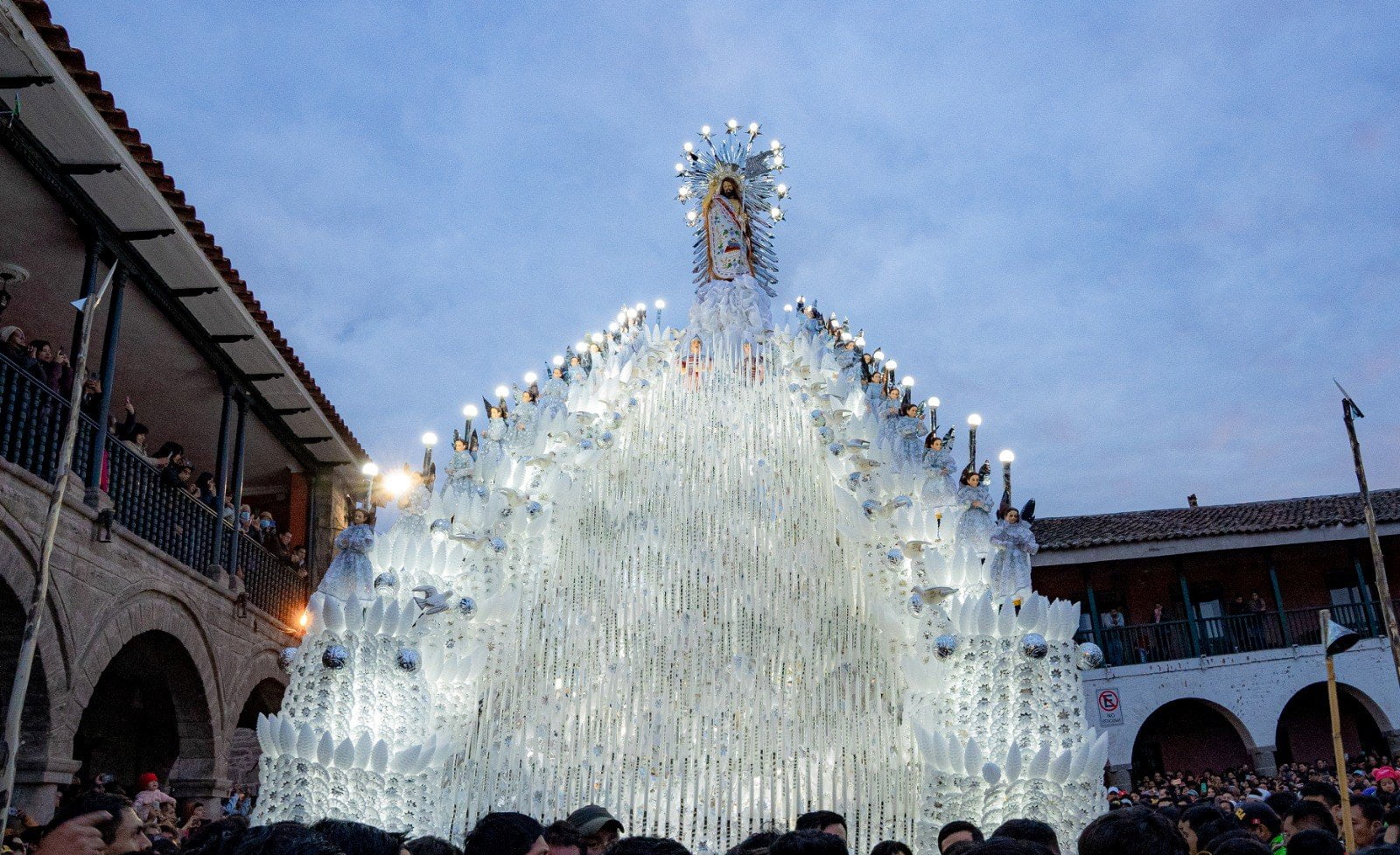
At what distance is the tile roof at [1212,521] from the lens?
2091 centimetres

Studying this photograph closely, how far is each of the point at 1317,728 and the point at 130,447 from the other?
2103 centimetres

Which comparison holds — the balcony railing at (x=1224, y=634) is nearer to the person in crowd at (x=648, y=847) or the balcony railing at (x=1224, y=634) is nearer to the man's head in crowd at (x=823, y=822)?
the man's head in crowd at (x=823, y=822)

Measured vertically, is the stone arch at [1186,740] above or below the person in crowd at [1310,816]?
above

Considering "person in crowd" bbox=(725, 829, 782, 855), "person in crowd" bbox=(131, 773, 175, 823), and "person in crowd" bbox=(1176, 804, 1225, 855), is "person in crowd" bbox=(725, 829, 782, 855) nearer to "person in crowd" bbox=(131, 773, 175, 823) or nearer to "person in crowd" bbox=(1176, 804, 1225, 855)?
"person in crowd" bbox=(1176, 804, 1225, 855)

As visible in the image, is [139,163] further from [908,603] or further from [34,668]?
[908,603]

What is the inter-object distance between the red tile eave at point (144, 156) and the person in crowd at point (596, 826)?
6.07m

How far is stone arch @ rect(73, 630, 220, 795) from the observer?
11.9m

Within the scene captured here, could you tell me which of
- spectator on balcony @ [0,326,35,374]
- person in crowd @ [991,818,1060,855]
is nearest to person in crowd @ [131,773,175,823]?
spectator on balcony @ [0,326,35,374]

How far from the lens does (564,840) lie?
3977 mm

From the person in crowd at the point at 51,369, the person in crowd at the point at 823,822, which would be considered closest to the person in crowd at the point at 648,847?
the person in crowd at the point at 823,822

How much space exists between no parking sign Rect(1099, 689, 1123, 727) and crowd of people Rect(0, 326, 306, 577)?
13.9 m

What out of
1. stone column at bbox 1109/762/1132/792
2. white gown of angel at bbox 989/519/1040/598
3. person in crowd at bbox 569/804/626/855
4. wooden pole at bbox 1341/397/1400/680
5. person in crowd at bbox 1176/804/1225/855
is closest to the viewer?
person in crowd at bbox 1176/804/1225/855

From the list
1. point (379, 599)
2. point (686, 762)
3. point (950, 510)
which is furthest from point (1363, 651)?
point (379, 599)

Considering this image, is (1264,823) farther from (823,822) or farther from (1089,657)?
(823,822)
